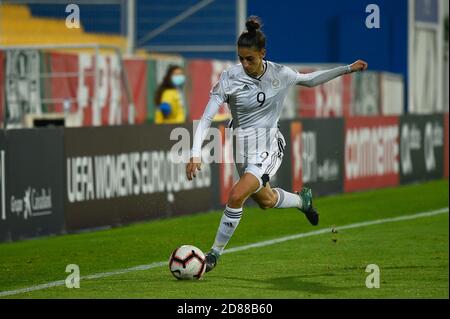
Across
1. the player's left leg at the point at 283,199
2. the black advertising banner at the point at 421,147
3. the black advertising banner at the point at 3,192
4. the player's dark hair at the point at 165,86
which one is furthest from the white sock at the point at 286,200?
the black advertising banner at the point at 421,147

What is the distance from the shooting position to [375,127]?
83.5ft

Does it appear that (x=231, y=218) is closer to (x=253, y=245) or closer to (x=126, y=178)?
(x=253, y=245)

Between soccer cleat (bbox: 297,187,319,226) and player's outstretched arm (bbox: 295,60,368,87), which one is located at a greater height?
player's outstretched arm (bbox: 295,60,368,87)

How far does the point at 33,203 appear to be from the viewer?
15.7m

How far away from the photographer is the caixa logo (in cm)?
1537

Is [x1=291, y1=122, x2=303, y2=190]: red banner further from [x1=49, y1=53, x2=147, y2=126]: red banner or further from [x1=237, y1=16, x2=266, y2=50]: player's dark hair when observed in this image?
[x1=237, y1=16, x2=266, y2=50]: player's dark hair

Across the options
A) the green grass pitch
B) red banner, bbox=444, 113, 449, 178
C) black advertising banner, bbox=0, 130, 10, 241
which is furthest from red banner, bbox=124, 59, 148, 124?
black advertising banner, bbox=0, 130, 10, 241

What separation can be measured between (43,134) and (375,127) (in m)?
10.7

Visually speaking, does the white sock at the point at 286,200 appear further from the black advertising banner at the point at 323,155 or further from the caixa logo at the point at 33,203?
the black advertising banner at the point at 323,155

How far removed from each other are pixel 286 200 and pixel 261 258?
1075 mm

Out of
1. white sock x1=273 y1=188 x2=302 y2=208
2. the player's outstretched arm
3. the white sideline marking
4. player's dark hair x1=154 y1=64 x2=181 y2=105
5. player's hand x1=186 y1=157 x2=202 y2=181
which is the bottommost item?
the white sideline marking

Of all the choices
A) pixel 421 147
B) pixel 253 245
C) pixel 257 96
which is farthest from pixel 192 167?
pixel 421 147
